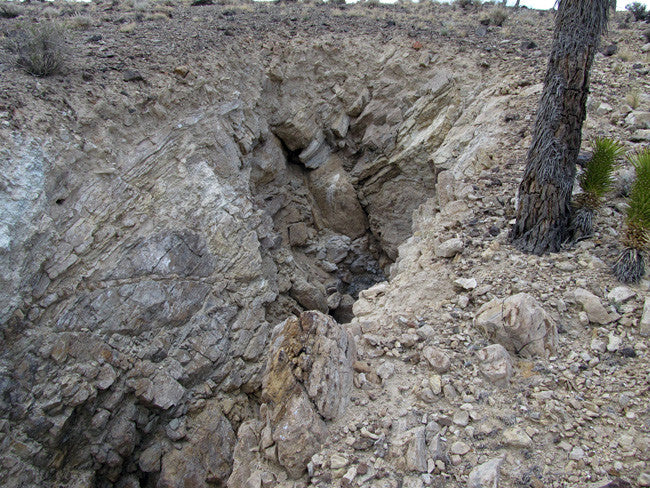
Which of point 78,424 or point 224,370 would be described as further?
point 224,370

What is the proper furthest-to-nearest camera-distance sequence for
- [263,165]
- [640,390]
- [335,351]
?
[263,165] → [335,351] → [640,390]

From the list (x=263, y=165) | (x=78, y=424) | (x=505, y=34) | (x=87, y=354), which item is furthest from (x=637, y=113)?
(x=78, y=424)

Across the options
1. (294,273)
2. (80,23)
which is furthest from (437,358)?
(80,23)

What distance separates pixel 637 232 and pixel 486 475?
379 cm

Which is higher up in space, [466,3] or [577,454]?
[466,3]

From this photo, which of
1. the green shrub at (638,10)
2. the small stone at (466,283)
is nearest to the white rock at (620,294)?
the small stone at (466,283)

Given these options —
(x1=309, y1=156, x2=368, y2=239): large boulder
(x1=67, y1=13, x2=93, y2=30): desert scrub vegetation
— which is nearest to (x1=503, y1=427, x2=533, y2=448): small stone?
(x1=309, y1=156, x2=368, y2=239): large boulder

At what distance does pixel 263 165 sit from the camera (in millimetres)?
10711

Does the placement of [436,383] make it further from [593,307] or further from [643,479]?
[593,307]

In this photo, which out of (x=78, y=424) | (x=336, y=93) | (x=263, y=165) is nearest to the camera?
(x=78, y=424)

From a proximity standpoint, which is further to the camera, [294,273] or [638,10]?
[638,10]

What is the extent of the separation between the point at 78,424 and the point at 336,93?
411 inches

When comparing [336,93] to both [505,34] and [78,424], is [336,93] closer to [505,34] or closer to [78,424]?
[505,34]

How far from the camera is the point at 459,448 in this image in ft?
13.5
